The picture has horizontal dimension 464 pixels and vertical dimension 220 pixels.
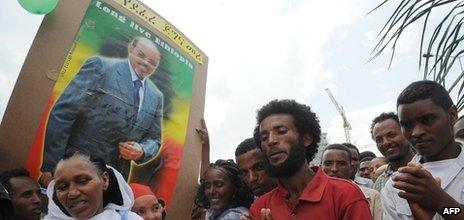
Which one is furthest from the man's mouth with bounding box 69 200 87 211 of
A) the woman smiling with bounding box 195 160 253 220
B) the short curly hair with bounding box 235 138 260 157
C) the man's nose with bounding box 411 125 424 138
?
the man's nose with bounding box 411 125 424 138

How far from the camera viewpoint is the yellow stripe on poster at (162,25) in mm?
3096

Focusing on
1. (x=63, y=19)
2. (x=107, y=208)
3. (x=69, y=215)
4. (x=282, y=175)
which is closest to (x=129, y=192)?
(x=107, y=208)

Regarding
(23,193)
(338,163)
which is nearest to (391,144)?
(338,163)

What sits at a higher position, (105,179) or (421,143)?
(421,143)

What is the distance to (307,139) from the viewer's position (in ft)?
6.90

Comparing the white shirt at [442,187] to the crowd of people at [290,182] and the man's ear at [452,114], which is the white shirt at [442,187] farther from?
the man's ear at [452,114]

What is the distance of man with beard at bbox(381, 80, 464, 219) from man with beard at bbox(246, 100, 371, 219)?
17 centimetres

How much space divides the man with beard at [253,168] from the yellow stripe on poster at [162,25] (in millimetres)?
1060

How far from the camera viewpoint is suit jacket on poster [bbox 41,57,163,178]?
8.07ft

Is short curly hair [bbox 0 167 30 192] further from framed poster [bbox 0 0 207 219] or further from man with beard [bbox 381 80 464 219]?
man with beard [bbox 381 80 464 219]

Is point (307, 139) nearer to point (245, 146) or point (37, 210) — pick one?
point (245, 146)

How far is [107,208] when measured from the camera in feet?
6.67

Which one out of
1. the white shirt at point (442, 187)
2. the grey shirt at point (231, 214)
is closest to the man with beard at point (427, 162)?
the white shirt at point (442, 187)

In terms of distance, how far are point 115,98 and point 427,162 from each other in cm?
198
